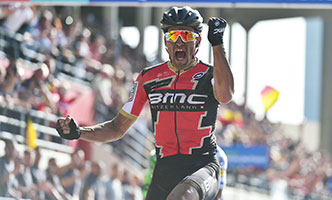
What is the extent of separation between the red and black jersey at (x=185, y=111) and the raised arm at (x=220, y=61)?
37 cm

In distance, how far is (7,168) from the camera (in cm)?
1030

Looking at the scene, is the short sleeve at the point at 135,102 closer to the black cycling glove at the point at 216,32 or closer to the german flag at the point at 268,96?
the black cycling glove at the point at 216,32

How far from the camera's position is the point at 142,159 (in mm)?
17828

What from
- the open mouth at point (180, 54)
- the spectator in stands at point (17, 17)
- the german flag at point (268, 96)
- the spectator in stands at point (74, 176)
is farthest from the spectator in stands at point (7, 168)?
the german flag at point (268, 96)

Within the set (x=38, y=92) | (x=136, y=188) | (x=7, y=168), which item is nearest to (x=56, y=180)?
(x=7, y=168)

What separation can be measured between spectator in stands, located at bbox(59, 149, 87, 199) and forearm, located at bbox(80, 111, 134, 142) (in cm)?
559

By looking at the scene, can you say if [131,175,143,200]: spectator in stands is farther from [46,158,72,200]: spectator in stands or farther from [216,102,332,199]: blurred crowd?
[216,102,332,199]: blurred crowd

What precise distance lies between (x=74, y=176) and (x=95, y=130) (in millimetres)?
5967

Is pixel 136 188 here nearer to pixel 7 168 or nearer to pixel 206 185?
pixel 7 168

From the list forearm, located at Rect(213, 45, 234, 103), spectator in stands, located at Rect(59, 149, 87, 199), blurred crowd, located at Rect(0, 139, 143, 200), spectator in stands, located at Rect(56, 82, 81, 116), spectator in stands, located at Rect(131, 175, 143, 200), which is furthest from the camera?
spectator in stands, located at Rect(131, 175, 143, 200)

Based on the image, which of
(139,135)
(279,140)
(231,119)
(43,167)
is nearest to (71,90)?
(139,135)

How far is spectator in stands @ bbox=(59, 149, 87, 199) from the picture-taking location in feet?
38.1

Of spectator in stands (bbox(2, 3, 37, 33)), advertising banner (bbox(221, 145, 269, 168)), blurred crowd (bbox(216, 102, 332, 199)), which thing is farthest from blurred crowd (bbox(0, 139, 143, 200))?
blurred crowd (bbox(216, 102, 332, 199))

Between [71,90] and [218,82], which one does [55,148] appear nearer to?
[71,90]
